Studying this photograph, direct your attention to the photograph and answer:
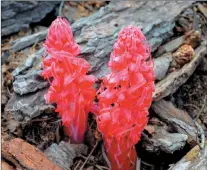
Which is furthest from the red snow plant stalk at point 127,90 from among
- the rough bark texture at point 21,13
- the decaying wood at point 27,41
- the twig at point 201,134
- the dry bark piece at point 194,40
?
the rough bark texture at point 21,13

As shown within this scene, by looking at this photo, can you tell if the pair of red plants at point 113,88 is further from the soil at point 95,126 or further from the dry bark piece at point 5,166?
the dry bark piece at point 5,166

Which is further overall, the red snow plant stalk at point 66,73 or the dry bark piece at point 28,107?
the dry bark piece at point 28,107

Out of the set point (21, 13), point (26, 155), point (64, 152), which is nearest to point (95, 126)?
point (64, 152)

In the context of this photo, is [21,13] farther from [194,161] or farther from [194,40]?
[194,161]

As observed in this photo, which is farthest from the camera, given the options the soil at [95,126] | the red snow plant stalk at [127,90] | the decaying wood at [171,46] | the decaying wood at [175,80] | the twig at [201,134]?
the decaying wood at [171,46]

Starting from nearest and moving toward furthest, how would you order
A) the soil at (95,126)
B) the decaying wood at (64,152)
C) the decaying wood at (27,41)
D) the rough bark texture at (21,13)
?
the decaying wood at (64,152) < the soil at (95,126) < the decaying wood at (27,41) < the rough bark texture at (21,13)

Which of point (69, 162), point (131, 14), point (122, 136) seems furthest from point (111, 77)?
point (131, 14)

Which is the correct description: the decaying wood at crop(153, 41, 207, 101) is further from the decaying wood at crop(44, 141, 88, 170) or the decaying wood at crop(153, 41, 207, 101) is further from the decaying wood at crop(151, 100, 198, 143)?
the decaying wood at crop(44, 141, 88, 170)
